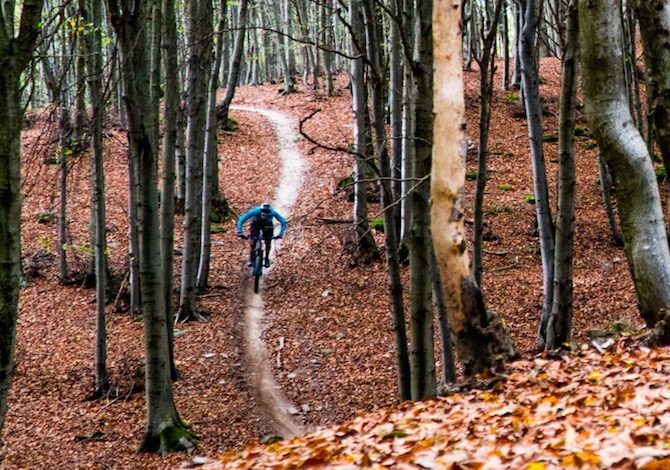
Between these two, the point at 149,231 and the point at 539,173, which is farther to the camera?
the point at 539,173

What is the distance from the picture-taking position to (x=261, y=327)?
13562mm

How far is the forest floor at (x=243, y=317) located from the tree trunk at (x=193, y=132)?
2.17 ft

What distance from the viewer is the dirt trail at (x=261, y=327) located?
402 inches

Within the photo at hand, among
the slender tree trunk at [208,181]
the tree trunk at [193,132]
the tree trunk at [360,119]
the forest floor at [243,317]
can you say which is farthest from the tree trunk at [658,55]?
the slender tree trunk at [208,181]

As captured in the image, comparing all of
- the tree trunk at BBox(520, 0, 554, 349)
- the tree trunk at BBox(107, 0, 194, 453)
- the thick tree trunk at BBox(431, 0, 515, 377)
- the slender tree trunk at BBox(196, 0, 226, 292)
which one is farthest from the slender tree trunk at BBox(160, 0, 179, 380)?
the thick tree trunk at BBox(431, 0, 515, 377)

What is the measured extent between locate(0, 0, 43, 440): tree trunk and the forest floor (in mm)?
674

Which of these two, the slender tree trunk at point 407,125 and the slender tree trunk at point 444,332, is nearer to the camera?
the slender tree trunk at point 407,125

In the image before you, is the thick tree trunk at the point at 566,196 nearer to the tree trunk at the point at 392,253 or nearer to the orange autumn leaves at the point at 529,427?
the tree trunk at the point at 392,253

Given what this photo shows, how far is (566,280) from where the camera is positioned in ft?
26.7

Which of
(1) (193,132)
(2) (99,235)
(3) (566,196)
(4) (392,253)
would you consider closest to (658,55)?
(3) (566,196)

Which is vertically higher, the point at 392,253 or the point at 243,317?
the point at 392,253

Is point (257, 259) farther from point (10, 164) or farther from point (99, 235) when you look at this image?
point (10, 164)

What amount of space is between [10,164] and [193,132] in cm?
864

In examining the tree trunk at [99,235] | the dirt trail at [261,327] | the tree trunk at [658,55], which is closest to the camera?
the tree trunk at [658,55]
